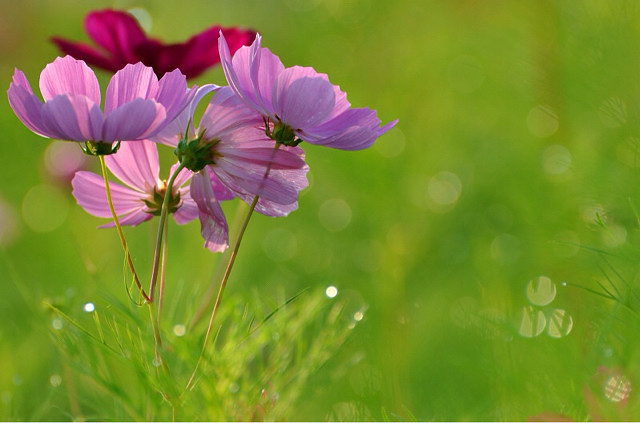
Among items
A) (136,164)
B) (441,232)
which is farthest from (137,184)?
(441,232)

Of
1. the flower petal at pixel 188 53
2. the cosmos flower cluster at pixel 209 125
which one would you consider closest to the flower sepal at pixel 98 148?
the cosmos flower cluster at pixel 209 125

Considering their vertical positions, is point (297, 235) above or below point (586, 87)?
below

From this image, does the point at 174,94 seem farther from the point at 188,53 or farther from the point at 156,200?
the point at 188,53

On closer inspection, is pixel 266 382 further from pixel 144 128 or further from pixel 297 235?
pixel 297 235

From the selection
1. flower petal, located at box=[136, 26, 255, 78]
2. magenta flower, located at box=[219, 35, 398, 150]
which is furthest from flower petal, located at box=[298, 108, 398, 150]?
flower petal, located at box=[136, 26, 255, 78]

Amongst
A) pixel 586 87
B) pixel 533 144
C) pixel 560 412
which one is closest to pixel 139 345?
pixel 560 412

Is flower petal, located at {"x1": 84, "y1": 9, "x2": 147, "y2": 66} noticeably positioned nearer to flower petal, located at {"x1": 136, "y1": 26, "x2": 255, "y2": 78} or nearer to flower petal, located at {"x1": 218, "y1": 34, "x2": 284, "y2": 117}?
flower petal, located at {"x1": 136, "y1": 26, "x2": 255, "y2": 78}
